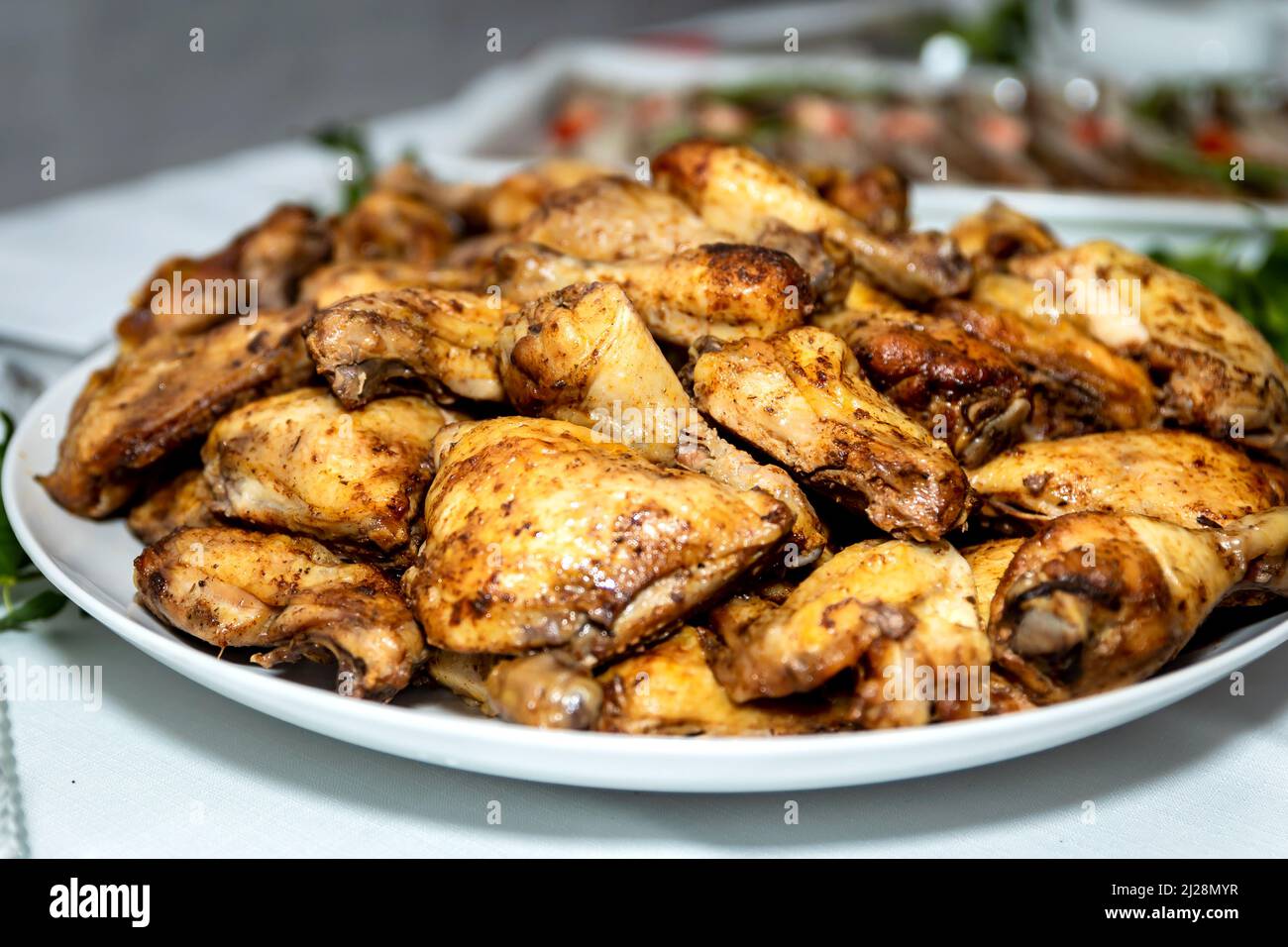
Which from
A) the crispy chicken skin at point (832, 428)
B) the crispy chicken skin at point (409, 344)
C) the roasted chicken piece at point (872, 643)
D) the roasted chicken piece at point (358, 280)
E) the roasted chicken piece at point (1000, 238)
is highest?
the roasted chicken piece at point (1000, 238)

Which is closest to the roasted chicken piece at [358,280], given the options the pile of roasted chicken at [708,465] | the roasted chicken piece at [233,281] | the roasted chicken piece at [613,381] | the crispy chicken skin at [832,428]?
the pile of roasted chicken at [708,465]

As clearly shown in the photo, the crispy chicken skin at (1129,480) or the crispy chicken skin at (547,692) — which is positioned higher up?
the crispy chicken skin at (1129,480)

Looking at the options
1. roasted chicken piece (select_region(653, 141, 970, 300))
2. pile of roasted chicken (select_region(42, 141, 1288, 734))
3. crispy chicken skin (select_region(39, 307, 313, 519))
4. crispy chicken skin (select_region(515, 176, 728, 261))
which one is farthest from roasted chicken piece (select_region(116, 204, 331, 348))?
roasted chicken piece (select_region(653, 141, 970, 300))

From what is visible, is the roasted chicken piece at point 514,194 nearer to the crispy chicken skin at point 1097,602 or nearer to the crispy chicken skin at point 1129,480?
the crispy chicken skin at point 1129,480

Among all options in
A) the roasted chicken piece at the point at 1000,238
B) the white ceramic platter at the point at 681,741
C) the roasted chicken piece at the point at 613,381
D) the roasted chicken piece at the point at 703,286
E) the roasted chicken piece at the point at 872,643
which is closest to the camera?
the white ceramic platter at the point at 681,741

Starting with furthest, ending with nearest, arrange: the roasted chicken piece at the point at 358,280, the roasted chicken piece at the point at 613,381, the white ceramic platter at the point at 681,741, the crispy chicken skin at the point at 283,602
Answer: the roasted chicken piece at the point at 358,280 < the roasted chicken piece at the point at 613,381 < the crispy chicken skin at the point at 283,602 < the white ceramic platter at the point at 681,741

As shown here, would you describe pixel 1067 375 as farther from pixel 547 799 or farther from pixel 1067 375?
pixel 547 799

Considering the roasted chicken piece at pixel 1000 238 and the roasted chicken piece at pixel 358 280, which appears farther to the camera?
the roasted chicken piece at pixel 1000 238

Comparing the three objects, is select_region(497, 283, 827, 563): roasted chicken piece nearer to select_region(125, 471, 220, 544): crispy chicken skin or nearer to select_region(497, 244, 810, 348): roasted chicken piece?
select_region(497, 244, 810, 348): roasted chicken piece
